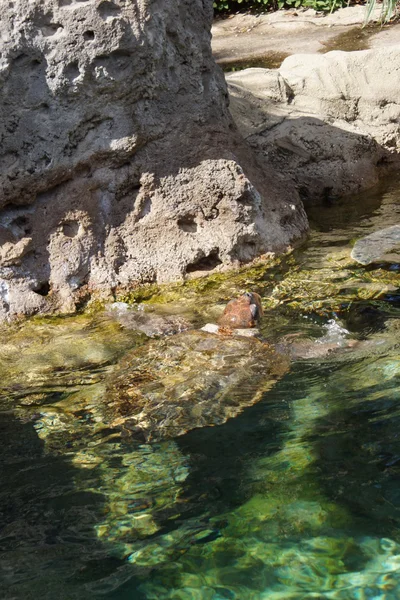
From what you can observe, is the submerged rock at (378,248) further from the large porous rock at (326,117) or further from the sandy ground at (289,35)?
the sandy ground at (289,35)

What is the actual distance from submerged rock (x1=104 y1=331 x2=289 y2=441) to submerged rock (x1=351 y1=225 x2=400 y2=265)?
1849mm

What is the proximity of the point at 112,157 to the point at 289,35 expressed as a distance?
9.48 metres

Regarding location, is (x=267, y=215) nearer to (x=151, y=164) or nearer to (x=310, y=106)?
(x=151, y=164)

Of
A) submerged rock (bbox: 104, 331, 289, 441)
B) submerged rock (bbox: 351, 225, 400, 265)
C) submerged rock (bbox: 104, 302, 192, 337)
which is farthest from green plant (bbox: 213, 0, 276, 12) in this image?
submerged rock (bbox: 104, 331, 289, 441)

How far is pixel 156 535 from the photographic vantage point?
354 centimetres

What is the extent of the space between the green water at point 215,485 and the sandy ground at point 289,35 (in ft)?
29.1

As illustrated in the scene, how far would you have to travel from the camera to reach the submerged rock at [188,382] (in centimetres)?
454

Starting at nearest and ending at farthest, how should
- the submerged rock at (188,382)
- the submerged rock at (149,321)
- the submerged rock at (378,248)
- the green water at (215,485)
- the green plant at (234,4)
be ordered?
the green water at (215,485), the submerged rock at (188,382), the submerged rock at (149,321), the submerged rock at (378,248), the green plant at (234,4)

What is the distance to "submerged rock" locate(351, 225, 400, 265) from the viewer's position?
266 inches

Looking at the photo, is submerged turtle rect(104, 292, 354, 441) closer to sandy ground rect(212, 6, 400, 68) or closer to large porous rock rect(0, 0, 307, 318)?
large porous rock rect(0, 0, 307, 318)

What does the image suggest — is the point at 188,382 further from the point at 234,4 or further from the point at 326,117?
the point at 234,4

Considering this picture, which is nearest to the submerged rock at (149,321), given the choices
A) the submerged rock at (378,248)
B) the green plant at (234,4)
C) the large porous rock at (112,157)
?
the large porous rock at (112,157)

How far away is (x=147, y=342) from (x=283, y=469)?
2.02m

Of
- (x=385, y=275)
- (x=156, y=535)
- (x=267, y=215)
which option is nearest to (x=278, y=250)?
(x=267, y=215)
